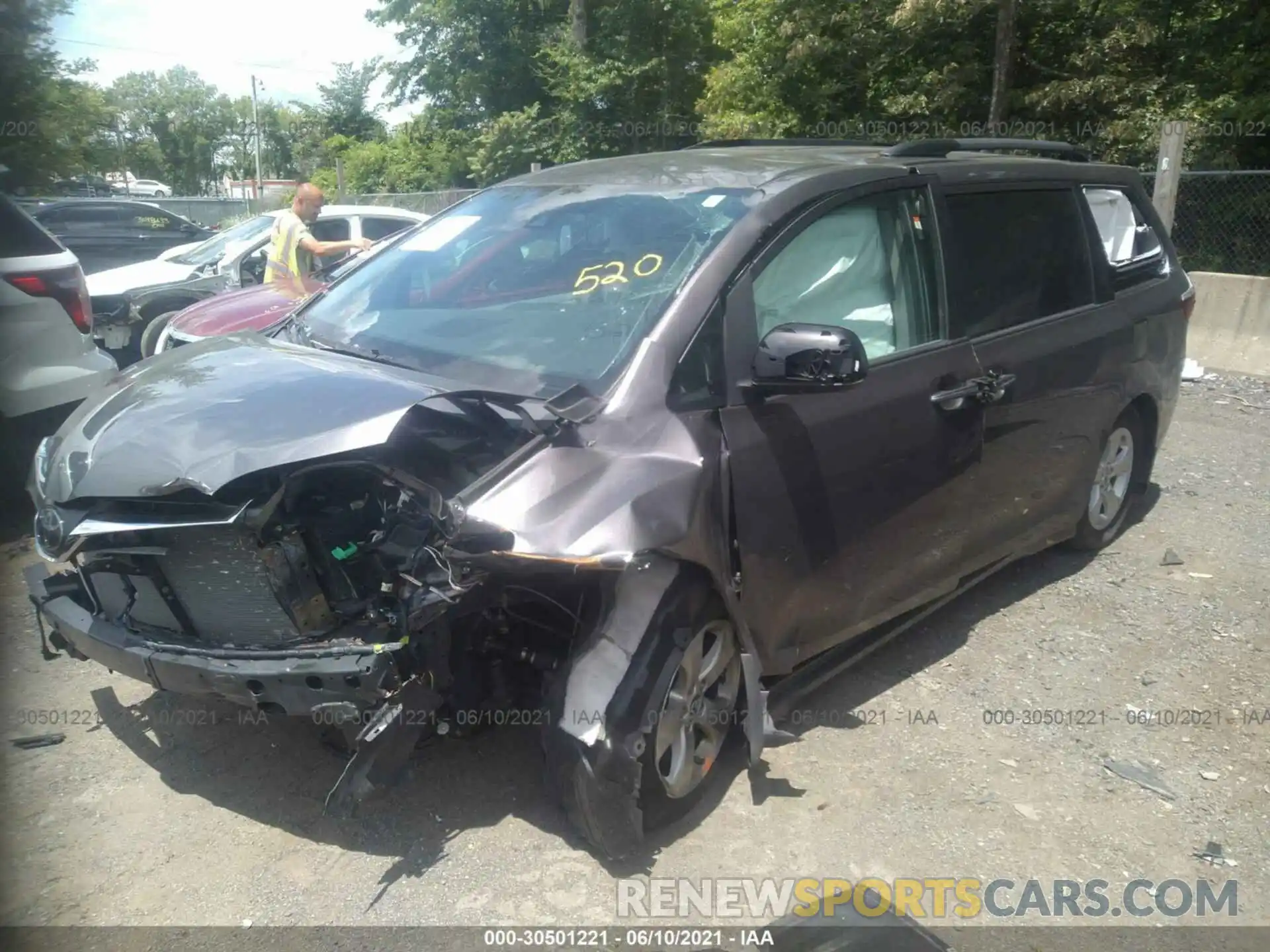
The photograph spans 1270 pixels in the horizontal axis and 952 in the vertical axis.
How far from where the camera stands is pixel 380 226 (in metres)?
10.8

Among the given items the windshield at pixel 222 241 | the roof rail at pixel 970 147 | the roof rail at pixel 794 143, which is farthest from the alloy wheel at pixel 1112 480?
the windshield at pixel 222 241

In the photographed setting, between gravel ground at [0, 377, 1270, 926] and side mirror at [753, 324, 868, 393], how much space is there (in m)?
1.32

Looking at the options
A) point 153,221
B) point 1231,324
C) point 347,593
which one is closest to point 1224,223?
point 1231,324

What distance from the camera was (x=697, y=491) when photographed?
9.34 feet

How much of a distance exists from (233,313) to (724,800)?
471 centimetres

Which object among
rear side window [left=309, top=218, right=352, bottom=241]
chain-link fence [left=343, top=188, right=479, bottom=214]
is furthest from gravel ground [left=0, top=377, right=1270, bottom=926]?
chain-link fence [left=343, top=188, right=479, bottom=214]

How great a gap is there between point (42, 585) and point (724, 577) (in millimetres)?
2172

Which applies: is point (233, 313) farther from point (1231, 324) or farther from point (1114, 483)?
point (1231, 324)

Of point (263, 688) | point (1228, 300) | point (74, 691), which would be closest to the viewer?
point (263, 688)

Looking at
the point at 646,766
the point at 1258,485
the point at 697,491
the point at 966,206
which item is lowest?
the point at 1258,485

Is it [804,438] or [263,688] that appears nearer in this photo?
[263,688]

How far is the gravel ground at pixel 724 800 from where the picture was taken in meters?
2.82

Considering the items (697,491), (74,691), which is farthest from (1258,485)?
(74,691)

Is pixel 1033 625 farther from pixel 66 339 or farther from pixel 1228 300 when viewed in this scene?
pixel 1228 300
